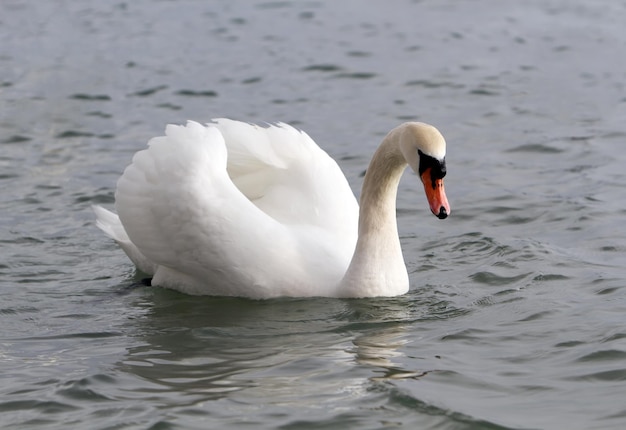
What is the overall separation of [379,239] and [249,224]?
2.69 feet

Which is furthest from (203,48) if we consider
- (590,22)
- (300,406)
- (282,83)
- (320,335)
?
(300,406)

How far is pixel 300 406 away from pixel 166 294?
8.35ft

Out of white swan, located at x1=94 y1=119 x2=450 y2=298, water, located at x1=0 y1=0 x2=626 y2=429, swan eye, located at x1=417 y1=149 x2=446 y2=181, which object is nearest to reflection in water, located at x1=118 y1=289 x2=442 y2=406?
water, located at x1=0 y1=0 x2=626 y2=429

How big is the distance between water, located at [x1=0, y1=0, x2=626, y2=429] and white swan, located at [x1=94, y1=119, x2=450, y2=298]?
0.16 metres

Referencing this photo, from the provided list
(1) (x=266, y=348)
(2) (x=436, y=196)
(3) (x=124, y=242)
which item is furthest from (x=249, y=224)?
(3) (x=124, y=242)

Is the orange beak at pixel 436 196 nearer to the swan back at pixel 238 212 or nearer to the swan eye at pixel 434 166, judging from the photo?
the swan eye at pixel 434 166

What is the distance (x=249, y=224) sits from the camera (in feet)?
26.3

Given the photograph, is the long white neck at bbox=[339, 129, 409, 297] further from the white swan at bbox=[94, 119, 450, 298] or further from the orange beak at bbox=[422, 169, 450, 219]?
the orange beak at bbox=[422, 169, 450, 219]

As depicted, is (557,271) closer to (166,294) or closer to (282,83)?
(166,294)

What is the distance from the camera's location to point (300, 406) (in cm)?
633

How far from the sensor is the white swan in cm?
802

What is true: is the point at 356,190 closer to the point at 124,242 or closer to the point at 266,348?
the point at 124,242

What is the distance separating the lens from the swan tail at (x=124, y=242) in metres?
9.02

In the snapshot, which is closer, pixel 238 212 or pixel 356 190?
pixel 238 212
